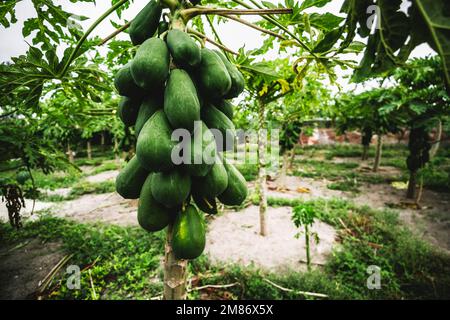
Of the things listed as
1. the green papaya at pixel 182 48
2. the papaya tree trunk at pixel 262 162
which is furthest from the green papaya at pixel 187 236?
the papaya tree trunk at pixel 262 162

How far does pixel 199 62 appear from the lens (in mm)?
1090

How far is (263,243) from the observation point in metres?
4.73

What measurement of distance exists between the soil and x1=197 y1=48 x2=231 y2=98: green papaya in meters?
3.76

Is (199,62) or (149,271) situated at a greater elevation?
(199,62)

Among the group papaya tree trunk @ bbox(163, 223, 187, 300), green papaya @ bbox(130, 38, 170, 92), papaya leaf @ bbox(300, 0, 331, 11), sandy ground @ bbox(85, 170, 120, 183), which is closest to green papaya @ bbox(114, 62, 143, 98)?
green papaya @ bbox(130, 38, 170, 92)

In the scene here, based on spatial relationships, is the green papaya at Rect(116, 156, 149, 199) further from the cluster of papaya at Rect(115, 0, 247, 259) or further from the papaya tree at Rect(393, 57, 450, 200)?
the papaya tree at Rect(393, 57, 450, 200)

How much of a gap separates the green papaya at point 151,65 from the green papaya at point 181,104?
0.17 ft

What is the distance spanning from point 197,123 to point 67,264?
4205 mm

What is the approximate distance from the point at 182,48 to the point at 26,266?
4.65m

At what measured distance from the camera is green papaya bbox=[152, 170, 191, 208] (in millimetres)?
990

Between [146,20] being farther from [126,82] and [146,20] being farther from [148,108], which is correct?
[148,108]

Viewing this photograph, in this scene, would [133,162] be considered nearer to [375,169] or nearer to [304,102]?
[304,102]
